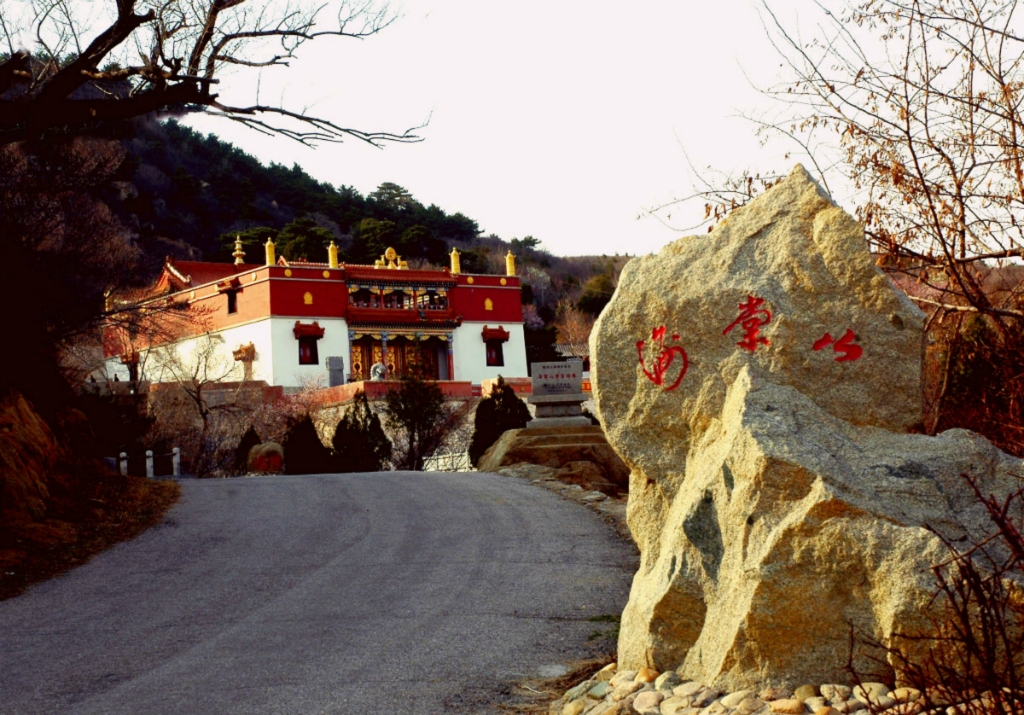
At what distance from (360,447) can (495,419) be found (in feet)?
10.9

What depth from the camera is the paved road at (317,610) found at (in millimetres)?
6453

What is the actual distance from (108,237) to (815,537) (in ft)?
49.4

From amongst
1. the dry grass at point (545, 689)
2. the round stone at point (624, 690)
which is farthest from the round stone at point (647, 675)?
the dry grass at point (545, 689)

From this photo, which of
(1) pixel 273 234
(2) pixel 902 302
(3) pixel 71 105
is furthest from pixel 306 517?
(1) pixel 273 234

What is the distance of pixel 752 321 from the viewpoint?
18.4ft

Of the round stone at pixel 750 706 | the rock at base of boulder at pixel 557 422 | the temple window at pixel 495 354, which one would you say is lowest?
the round stone at pixel 750 706

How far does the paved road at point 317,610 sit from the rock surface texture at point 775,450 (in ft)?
5.11

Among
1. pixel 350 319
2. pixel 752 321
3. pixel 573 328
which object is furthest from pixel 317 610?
pixel 573 328

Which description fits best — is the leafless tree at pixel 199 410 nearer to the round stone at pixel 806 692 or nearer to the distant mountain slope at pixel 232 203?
the round stone at pixel 806 692

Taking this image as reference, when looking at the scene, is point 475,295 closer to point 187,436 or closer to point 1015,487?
point 187,436

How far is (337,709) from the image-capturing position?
5.89 m

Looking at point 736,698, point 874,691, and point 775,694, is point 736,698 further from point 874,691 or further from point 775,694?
point 874,691

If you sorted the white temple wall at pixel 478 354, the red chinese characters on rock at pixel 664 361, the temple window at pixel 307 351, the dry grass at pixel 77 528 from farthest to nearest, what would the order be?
1. the white temple wall at pixel 478 354
2. the temple window at pixel 307 351
3. the dry grass at pixel 77 528
4. the red chinese characters on rock at pixel 664 361

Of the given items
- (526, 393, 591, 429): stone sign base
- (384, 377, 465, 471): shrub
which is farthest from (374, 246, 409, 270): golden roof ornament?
(526, 393, 591, 429): stone sign base
